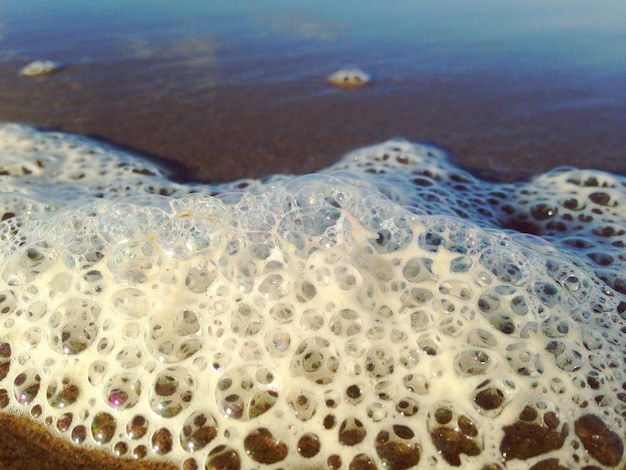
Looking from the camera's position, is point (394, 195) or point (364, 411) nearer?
point (364, 411)

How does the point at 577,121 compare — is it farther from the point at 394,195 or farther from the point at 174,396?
the point at 174,396

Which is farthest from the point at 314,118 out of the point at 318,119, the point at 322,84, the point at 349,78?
the point at 349,78

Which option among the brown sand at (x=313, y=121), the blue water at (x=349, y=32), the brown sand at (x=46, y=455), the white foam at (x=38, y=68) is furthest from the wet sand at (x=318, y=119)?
the brown sand at (x=46, y=455)

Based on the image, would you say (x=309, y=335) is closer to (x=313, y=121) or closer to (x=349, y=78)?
(x=313, y=121)

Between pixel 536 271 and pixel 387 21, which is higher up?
pixel 387 21

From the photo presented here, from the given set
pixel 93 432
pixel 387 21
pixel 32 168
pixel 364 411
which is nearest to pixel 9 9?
pixel 32 168

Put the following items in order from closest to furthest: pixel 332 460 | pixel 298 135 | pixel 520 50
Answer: pixel 332 460 → pixel 298 135 → pixel 520 50

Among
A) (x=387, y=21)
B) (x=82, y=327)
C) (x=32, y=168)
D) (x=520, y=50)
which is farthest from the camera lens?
(x=387, y=21)
